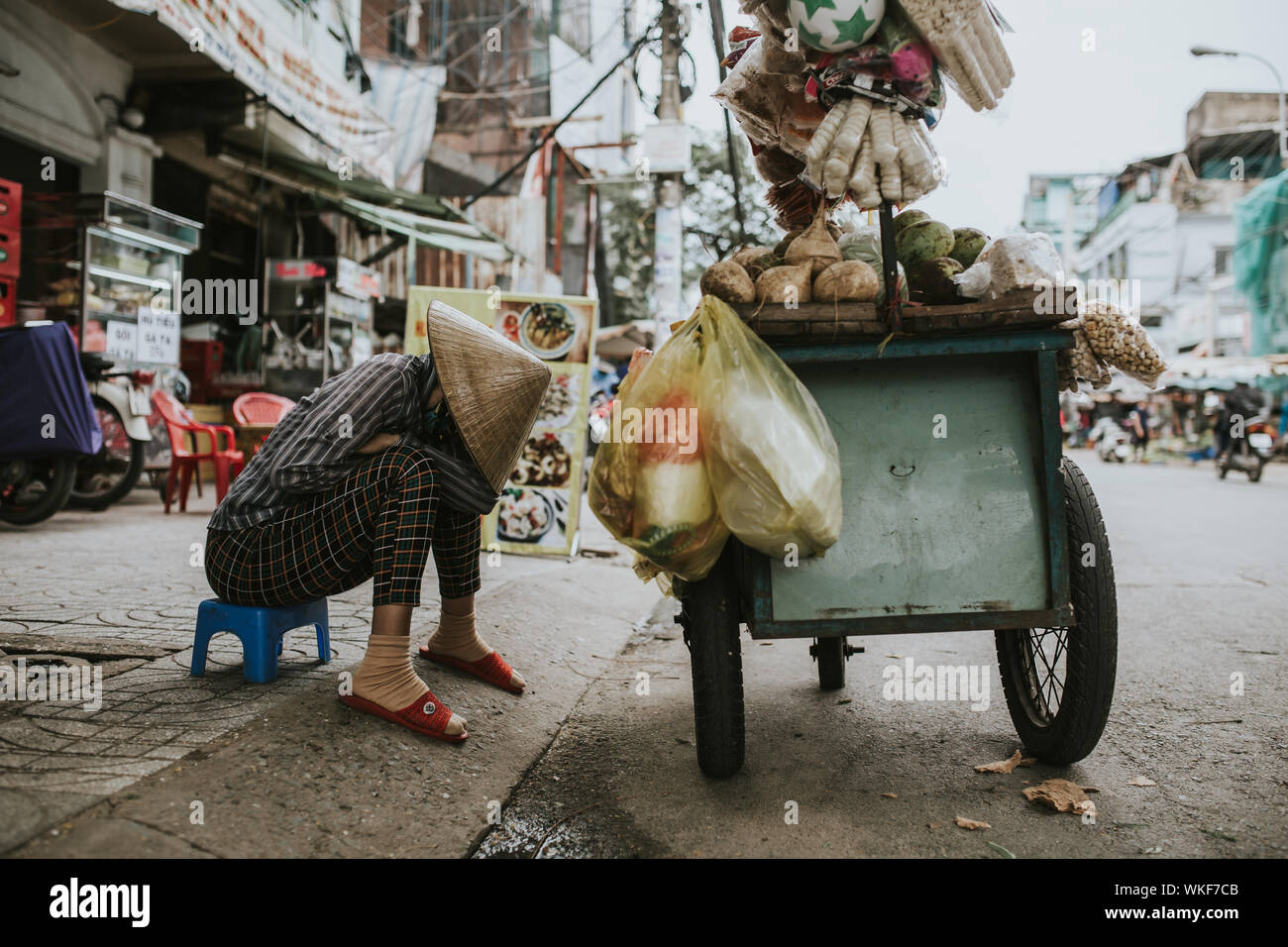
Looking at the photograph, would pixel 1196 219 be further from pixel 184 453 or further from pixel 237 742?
pixel 237 742

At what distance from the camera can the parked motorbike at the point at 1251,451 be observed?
47.0ft

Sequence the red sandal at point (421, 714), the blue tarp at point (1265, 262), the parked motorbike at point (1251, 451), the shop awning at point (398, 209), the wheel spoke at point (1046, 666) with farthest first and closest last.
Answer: the blue tarp at point (1265, 262) → the parked motorbike at point (1251, 451) → the shop awning at point (398, 209) → the wheel spoke at point (1046, 666) → the red sandal at point (421, 714)

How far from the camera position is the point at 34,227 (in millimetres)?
7539

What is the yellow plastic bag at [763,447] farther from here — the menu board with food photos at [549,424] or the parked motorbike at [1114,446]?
the parked motorbike at [1114,446]

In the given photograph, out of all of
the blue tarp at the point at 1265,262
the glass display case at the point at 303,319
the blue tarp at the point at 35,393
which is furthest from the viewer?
the blue tarp at the point at 1265,262

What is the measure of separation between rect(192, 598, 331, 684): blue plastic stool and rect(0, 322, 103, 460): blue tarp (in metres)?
3.54

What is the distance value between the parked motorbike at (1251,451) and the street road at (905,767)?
39.5 ft

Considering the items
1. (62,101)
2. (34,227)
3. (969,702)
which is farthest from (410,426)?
(62,101)

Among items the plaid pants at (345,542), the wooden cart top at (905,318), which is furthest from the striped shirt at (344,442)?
the wooden cart top at (905,318)

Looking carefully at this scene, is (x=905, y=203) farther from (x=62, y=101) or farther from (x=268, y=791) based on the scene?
(x=62, y=101)

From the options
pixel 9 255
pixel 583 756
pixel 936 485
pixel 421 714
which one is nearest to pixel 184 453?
pixel 9 255

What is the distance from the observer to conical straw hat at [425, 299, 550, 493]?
2.66m

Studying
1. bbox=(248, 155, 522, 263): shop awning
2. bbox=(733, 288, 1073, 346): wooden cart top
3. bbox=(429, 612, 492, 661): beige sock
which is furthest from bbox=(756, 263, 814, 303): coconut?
bbox=(248, 155, 522, 263): shop awning

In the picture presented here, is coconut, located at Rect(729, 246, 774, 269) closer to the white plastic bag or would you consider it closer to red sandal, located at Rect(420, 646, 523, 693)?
the white plastic bag
